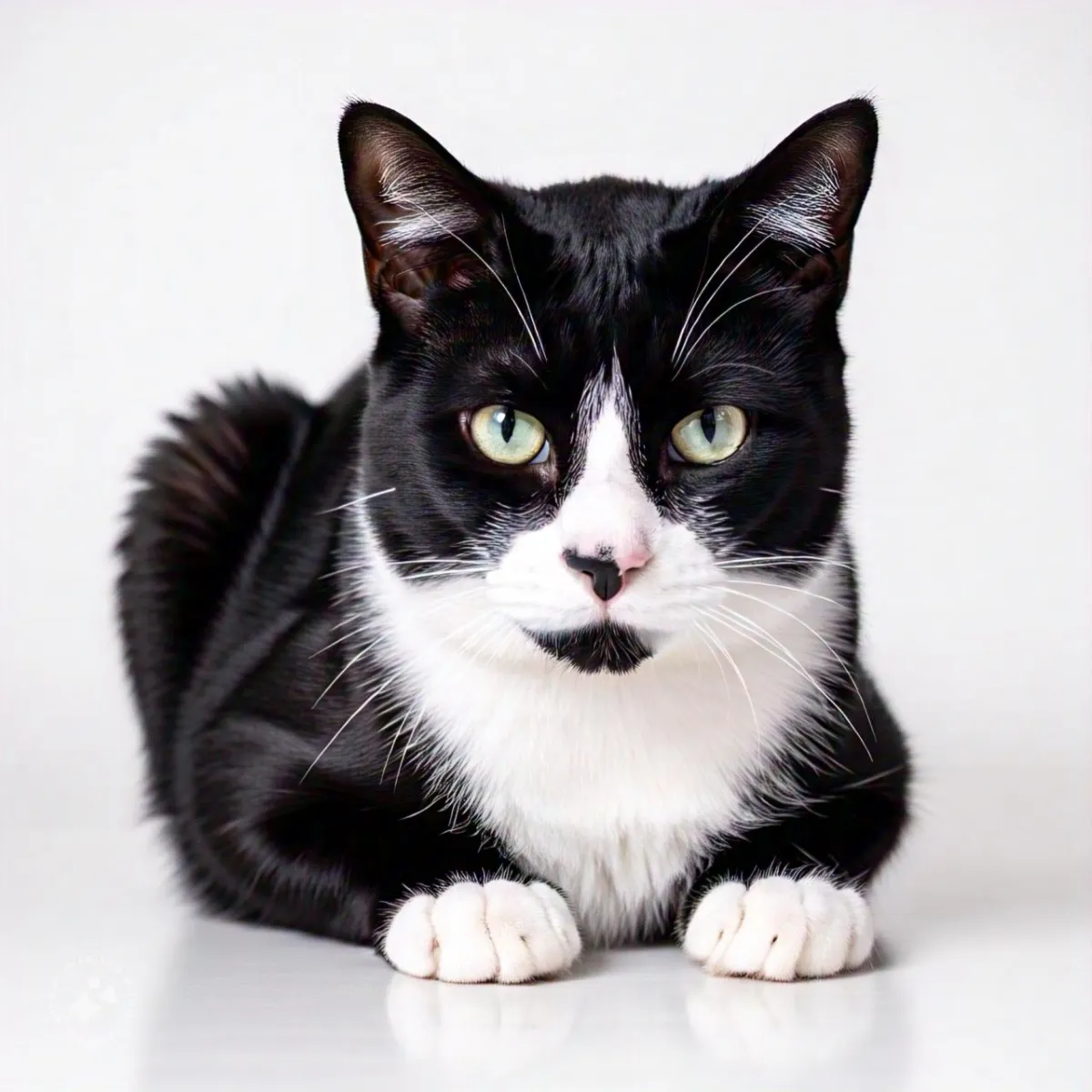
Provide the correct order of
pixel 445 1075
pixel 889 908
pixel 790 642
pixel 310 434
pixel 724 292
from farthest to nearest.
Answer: pixel 310 434
pixel 889 908
pixel 790 642
pixel 724 292
pixel 445 1075

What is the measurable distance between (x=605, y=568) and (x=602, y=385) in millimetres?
238

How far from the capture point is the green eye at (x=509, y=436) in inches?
86.0

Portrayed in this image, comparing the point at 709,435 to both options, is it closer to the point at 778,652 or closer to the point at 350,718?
the point at 778,652

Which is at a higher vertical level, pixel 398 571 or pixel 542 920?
pixel 398 571

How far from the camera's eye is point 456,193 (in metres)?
2.26

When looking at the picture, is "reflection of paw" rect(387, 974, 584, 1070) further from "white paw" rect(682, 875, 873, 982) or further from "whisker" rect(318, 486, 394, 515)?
"whisker" rect(318, 486, 394, 515)

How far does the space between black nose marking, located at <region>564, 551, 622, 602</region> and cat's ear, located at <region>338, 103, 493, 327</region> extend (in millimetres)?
436

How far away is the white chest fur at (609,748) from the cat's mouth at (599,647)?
0.58 ft

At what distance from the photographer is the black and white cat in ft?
7.12

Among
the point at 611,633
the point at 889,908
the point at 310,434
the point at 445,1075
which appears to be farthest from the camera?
the point at 310,434

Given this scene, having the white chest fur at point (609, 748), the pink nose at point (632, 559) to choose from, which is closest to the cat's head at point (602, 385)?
the pink nose at point (632, 559)

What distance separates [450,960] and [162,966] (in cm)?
41

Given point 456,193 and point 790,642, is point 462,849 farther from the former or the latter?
point 456,193

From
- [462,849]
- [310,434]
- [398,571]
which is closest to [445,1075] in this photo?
[462,849]
